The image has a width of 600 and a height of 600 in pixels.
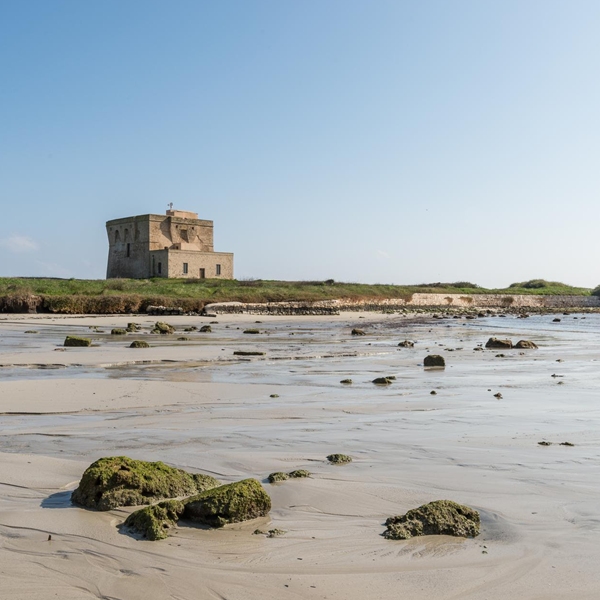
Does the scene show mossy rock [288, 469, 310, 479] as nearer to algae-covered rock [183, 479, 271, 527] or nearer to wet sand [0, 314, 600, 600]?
wet sand [0, 314, 600, 600]

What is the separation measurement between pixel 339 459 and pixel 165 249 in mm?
56735

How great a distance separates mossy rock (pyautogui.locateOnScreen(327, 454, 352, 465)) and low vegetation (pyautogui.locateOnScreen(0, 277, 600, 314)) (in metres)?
36.6

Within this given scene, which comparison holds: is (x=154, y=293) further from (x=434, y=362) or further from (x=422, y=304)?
(x=434, y=362)

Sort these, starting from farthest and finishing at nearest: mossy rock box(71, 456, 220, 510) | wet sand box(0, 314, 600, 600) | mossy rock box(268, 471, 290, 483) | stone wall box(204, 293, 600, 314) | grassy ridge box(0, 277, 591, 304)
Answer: stone wall box(204, 293, 600, 314) < grassy ridge box(0, 277, 591, 304) < mossy rock box(268, 471, 290, 483) < mossy rock box(71, 456, 220, 510) < wet sand box(0, 314, 600, 600)

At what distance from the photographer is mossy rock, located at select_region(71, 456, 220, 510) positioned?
458 cm

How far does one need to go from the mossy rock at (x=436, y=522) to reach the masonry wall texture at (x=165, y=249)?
57.3 m

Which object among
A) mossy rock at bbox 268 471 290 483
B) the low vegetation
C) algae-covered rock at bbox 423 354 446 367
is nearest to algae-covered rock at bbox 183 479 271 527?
mossy rock at bbox 268 471 290 483

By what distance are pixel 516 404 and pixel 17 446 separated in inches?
243

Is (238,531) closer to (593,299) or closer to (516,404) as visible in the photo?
(516,404)

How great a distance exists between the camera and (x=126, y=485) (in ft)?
15.3

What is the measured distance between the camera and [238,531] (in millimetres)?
4242

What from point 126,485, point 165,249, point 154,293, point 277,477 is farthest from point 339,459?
point 165,249

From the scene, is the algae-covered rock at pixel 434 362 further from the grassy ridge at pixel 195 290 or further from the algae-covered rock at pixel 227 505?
the grassy ridge at pixel 195 290

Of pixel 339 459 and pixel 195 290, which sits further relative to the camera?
pixel 195 290
